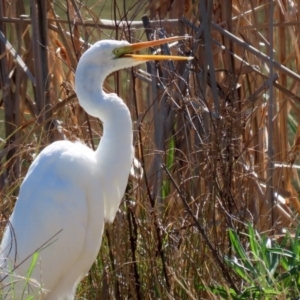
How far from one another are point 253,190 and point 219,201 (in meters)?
0.81

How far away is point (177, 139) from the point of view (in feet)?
9.09

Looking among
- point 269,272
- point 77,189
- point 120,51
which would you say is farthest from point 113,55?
point 269,272

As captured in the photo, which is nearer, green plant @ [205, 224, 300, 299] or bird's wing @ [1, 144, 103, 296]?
green plant @ [205, 224, 300, 299]

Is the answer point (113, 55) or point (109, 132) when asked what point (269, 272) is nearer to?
point (109, 132)

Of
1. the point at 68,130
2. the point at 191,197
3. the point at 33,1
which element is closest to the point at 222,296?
the point at 191,197

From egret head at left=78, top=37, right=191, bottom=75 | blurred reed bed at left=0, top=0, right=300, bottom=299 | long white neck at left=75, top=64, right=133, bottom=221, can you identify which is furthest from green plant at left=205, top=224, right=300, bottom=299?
egret head at left=78, top=37, right=191, bottom=75

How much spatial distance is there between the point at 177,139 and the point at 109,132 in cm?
47

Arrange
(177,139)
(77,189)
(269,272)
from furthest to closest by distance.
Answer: (177,139)
(77,189)
(269,272)

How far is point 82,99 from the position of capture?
229cm

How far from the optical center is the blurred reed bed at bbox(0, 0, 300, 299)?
7.81ft

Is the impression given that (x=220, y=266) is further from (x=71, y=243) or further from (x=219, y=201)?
(x=71, y=243)

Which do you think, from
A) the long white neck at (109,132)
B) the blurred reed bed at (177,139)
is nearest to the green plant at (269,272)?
the blurred reed bed at (177,139)

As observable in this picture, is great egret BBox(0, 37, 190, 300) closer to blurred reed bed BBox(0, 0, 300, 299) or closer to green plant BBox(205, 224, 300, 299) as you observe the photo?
blurred reed bed BBox(0, 0, 300, 299)

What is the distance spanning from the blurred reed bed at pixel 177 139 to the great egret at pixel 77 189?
0.11m
